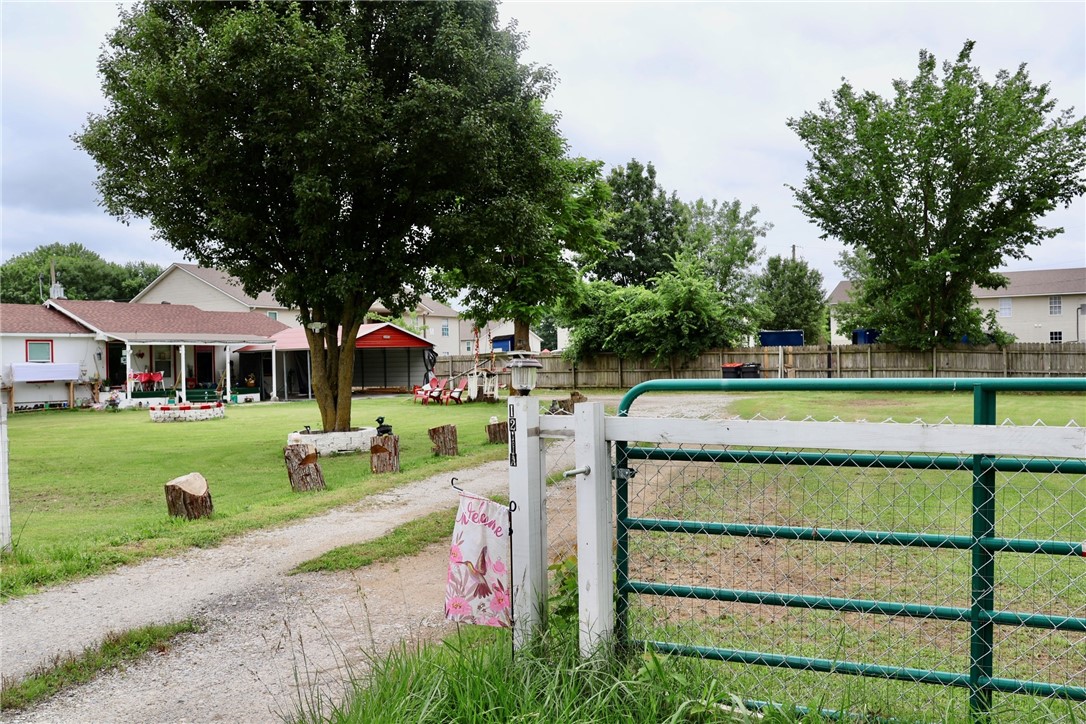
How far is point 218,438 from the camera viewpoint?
16.4 metres

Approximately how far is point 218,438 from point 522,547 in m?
15.1

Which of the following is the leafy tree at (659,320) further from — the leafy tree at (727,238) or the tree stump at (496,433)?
the tree stump at (496,433)

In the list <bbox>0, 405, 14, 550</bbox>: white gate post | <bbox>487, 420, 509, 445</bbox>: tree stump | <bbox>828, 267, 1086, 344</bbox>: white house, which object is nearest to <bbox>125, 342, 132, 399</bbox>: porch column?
<bbox>487, 420, 509, 445</bbox>: tree stump

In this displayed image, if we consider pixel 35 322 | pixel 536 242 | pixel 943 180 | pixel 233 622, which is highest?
pixel 943 180

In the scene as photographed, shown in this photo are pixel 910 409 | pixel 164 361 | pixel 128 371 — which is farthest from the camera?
pixel 164 361

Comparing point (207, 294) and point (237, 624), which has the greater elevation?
point (207, 294)

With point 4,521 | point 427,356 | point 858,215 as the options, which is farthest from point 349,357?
point 858,215

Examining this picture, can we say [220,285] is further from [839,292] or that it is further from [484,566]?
[839,292]

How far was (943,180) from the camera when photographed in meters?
27.2

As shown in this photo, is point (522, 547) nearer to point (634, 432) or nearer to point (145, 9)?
point (634, 432)

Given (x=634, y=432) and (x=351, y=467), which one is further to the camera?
(x=351, y=467)

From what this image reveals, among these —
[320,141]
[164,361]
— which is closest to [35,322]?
[164,361]

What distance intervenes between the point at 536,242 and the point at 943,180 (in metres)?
20.1

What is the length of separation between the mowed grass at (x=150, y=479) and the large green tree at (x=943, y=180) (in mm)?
17113
